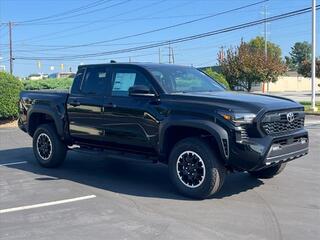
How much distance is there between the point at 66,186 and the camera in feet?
25.2

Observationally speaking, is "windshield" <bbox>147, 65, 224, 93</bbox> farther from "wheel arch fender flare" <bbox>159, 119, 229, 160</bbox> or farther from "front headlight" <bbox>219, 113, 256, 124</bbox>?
"front headlight" <bbox>219, 113, 256, 124</bbox>

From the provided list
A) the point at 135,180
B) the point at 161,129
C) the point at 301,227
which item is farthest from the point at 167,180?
Result: the point at 301,227

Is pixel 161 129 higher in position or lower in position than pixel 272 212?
higher

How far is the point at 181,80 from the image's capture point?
7.75 meters

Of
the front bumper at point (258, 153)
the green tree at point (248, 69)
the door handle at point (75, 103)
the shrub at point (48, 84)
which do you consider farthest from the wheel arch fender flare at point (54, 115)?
the green tree at point (248, 69)

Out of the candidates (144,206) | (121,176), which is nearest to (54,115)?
(121,176)

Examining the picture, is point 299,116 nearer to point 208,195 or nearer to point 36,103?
point 208,195

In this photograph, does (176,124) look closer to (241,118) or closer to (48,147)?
(241,118)

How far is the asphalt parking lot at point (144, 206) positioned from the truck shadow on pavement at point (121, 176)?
0.6 inches

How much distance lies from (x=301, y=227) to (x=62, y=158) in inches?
194

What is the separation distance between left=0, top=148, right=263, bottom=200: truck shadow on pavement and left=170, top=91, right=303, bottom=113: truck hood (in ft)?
4.37

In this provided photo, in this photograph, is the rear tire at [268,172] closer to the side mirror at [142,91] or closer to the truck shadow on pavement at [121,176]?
the truck shadow on pavement at [121,176]

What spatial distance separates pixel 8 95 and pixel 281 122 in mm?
13761

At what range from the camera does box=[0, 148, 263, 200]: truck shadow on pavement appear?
7.30 metres
